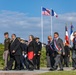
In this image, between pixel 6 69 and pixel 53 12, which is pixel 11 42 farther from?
pixel 53 12

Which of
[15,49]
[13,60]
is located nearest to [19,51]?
[15,49]

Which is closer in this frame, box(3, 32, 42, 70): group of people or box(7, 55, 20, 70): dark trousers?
box(3, 32, 42, 70): group of people

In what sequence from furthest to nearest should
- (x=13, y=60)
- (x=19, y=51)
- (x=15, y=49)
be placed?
(x=13, y=60), (x=19, y=51), (x=15, y=49)

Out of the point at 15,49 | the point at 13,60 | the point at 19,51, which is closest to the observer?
the point at 15,49

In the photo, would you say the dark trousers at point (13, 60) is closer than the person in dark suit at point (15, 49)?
No

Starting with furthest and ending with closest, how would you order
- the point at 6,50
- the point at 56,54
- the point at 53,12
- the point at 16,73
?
the point at 53,12
the point at 6,50
the point at 56,54
the point at 16,73

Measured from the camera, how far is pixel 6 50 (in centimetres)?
2092

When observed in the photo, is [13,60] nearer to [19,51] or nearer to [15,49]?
[19,51]

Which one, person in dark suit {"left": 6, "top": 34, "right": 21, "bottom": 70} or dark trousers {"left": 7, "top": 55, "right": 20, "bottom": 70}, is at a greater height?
person in dark suit {"left": 6, "top": 34, "right": 21, "bottom": 70}

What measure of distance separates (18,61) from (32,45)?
116cm

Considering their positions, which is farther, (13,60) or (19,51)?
(13,60)

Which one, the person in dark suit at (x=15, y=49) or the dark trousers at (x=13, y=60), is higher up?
the person in dark suit at (x=15, y=49)

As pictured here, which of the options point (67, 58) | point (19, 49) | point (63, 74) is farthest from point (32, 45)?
point (67, 58)

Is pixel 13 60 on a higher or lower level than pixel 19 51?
lower
